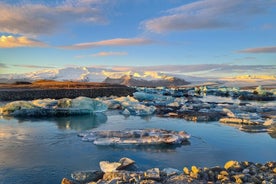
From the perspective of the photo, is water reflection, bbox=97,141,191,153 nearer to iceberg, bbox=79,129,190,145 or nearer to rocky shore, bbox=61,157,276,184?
iceberg, bbox=79,129,190,145

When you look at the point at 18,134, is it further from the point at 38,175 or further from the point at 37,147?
the point at 38,175

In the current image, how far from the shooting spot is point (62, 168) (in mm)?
5867

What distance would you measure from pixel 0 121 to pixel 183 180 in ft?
31.1

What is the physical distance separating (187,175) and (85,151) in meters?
3.04

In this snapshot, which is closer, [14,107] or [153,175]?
[153,175]

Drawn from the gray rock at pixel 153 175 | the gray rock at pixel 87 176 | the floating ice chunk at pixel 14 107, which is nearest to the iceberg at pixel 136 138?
the gray rock at pixel 87 176

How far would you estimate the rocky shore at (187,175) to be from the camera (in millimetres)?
4645

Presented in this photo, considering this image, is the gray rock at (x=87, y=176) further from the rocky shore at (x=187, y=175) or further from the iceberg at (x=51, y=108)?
the iceberg at (x=51, y=108)

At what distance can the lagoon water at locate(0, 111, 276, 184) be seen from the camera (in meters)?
5.81

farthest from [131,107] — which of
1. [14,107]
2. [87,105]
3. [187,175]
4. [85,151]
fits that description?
[187,175]

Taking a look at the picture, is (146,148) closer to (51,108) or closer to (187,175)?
(187,175)

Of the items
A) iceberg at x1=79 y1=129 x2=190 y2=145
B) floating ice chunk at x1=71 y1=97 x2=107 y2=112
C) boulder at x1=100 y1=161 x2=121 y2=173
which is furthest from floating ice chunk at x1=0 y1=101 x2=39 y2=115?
boulder at x1=100 y1=161 x2=121 y2=173

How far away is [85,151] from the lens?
283 inches

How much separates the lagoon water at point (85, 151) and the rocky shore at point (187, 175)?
0.56 metres
